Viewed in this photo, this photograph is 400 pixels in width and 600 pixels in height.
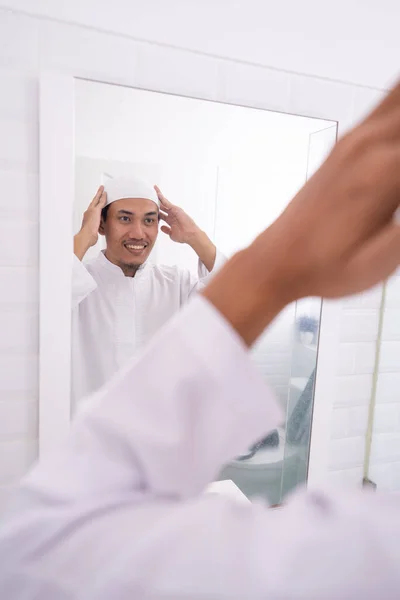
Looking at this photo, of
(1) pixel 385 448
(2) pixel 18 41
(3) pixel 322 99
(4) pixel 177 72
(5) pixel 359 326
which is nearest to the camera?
(2) pixel 18 41

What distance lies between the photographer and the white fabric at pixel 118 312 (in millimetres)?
892

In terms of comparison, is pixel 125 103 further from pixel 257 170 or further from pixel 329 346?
pixel 329 346

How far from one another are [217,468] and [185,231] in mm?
703

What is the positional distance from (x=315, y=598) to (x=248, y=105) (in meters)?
0.94

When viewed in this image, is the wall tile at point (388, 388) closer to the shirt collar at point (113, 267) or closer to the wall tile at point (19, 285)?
the shirt collar at point (113, 267)

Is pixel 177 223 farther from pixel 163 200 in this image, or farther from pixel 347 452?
pixel 347 452

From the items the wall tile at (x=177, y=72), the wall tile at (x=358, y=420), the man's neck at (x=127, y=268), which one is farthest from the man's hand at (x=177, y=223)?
the wall tile at (x=358, y=420)

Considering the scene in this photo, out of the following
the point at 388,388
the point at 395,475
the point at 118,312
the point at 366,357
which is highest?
the point at 118,312

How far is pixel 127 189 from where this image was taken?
2.82 feet

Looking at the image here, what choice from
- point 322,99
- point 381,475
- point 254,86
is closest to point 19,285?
point 254,86

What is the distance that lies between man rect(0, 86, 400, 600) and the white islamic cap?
65 cm

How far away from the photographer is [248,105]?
930mm

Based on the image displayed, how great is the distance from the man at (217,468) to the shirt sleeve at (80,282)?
0.64 meters

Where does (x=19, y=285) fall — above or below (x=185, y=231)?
below
